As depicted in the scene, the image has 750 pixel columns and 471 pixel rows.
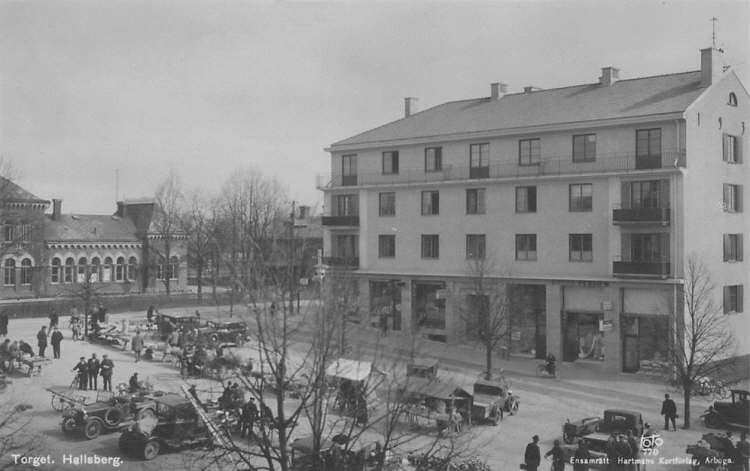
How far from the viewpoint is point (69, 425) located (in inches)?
912

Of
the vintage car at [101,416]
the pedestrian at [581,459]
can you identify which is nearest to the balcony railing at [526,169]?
the pedestrian at [581,459]

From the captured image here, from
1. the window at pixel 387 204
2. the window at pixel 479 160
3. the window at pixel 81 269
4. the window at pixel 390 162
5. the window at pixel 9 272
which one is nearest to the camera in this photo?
the window at pixel 479 160

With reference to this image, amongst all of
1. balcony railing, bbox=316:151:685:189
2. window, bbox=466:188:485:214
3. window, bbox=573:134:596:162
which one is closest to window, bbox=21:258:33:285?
balcony railing, bbox=316:151:685:189

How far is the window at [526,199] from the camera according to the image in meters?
42.9

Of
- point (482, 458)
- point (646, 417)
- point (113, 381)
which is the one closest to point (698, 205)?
point (646, 417)

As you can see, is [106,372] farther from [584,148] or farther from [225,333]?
[584,148]

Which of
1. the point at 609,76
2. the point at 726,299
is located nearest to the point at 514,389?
the point at 726,299

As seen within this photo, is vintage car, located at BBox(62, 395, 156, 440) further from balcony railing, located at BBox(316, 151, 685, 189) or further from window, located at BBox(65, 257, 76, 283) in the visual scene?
window, located at BBox(65, 257, 76, 283)

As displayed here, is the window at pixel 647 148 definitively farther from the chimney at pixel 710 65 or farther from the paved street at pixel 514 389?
the paved street at pixel 514 389

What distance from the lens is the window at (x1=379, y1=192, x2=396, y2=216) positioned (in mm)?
49094

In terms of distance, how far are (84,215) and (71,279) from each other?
25.3 ft

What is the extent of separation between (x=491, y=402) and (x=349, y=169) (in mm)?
27786

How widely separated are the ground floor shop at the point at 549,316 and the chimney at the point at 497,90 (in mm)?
14215

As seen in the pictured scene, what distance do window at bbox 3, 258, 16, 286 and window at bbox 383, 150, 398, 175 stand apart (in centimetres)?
3670
